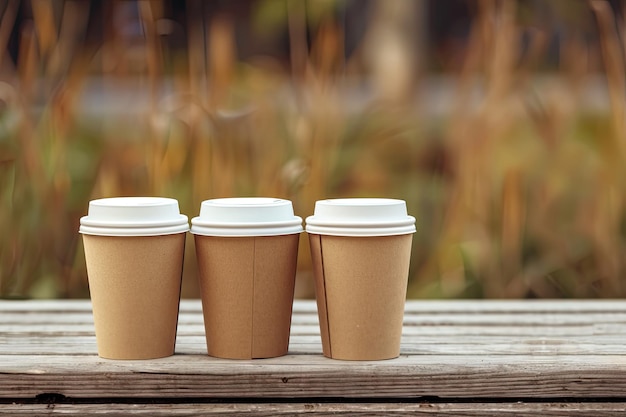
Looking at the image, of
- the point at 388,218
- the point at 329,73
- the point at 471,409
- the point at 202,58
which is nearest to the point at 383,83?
the point at 329,73

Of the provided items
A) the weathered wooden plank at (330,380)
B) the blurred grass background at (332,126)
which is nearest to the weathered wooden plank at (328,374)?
the weathered wooden plank at (330,380)

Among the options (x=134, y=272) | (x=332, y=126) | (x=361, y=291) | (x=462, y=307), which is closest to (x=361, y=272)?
(x=361, y=291)

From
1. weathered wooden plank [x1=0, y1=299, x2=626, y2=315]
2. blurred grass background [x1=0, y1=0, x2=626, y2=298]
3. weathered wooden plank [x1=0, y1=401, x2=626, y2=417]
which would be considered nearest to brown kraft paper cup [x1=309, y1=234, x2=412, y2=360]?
weathered wooden plank [x1=0, y1=401, x2=626, y2=417]

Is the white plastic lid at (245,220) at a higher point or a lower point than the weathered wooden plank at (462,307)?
higher

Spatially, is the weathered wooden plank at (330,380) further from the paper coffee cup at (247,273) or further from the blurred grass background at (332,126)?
the blurred grass background at (332,126)

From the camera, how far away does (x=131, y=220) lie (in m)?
1.56

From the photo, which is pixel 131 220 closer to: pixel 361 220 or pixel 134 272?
pixel 134 272

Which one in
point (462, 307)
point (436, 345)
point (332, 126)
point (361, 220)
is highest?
point (361, 220)

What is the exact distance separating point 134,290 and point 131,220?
0.37 feet

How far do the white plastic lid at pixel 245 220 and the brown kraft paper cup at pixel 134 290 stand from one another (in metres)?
0.06

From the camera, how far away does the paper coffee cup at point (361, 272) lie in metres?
1.56

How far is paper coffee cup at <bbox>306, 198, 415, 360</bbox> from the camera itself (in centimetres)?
156

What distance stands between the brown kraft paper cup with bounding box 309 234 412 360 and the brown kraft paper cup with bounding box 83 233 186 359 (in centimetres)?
24

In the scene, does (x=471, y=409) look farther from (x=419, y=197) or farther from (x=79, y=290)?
(x=79, y=290)
